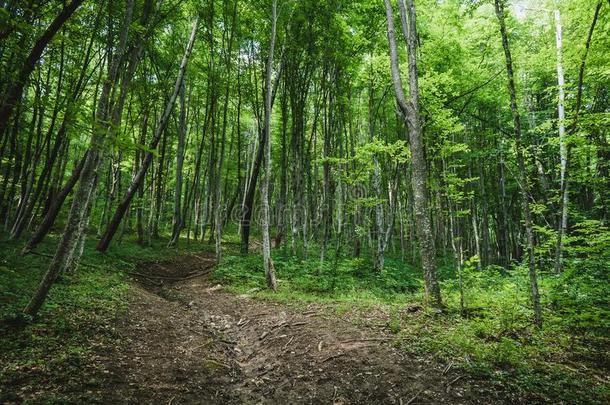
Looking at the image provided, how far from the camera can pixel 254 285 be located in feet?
35.4

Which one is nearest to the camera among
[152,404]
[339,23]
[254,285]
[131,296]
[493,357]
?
[152,404]

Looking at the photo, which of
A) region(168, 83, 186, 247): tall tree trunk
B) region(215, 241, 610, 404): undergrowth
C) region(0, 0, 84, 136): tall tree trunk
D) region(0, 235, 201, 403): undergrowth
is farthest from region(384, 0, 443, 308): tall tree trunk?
region(168, 83, 186, 247): tall tree trunk

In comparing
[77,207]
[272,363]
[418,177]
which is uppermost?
[418,177]

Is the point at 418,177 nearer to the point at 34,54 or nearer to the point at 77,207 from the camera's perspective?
the point at 77,207

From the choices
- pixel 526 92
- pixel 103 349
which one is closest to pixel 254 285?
pixel 103 349

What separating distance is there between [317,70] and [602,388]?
15.5 m

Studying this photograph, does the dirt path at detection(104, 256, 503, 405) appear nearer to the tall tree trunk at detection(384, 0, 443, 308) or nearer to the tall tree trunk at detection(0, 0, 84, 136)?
the tall tree trunk at detection(384, 0, 443, 308)

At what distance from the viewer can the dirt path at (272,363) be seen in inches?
166

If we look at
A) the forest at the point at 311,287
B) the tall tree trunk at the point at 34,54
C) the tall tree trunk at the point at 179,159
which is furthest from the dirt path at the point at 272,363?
the tall tree trunk at the point at 179,159

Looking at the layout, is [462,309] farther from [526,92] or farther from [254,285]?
[526,92]

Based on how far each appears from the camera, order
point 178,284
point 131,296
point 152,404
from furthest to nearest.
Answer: point 178,284
point 131,296
point 152,404

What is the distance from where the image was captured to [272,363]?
5488 millimetres

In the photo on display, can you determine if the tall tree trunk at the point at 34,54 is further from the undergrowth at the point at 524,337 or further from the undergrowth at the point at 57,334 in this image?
the undergrowth at the point at 524,337

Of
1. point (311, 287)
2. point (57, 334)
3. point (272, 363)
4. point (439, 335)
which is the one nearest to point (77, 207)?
point (57, 334)
